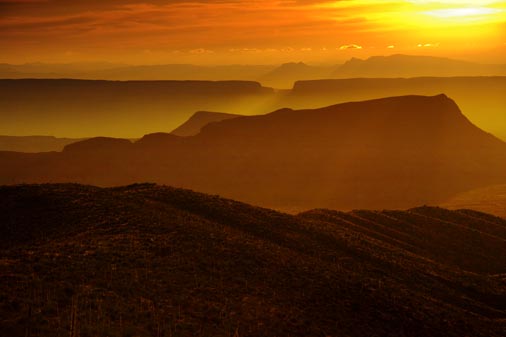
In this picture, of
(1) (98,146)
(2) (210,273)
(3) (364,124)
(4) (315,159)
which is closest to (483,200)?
(4) (315,159)

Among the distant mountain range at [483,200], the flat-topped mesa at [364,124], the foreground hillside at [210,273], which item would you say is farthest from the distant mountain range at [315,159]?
the foreground hillside at [210,273]

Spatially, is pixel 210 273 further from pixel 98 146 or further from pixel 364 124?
pixel 98 146

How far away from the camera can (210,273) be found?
3073 centimetres

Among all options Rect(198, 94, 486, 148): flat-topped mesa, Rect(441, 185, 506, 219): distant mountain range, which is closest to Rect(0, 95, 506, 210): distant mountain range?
Rect(198, 94, 486, 148): flat-topped mesa

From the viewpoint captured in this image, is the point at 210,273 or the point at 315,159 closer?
the point at 210,273

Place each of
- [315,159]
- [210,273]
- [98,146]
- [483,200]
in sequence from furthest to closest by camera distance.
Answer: [98,146] → [315,159] → [483,200] → [210,273]

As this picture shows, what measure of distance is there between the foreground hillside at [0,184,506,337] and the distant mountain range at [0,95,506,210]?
68.5 meters

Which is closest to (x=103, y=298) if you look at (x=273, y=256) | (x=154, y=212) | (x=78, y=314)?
(x=78, y=314)

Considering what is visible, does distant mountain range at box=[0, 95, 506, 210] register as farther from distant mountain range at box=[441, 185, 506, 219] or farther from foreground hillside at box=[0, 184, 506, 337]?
foreground hillside at box=[0, 184, 506, 337]

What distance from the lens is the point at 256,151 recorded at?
154 metres

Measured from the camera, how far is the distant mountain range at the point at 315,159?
128 metres

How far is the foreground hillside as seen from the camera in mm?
24234

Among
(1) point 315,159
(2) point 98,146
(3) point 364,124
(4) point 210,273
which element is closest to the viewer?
(4) point 210,273

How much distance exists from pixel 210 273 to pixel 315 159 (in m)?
115
